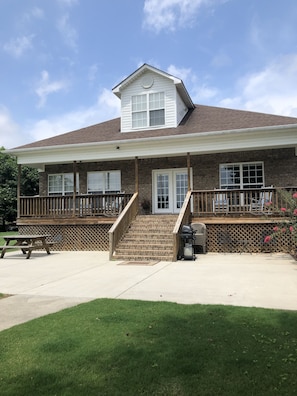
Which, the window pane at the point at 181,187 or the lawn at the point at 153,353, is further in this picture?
the window pane at the point at 181,187

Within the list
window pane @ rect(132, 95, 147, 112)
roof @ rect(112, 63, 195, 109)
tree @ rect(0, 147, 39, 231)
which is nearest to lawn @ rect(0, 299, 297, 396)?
roof @ rect(112, 63, 195, 109)

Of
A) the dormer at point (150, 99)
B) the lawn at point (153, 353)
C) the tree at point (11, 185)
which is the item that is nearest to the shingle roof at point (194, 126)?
the dormer at point (150, 99)

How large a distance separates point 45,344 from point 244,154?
43.1 feet

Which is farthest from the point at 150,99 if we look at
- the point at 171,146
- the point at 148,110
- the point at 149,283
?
the point at 149,283

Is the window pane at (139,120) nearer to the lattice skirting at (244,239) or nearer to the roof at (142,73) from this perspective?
the roof at (142,73)

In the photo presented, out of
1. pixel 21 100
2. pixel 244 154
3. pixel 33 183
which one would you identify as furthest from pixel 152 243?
pixel 33 183

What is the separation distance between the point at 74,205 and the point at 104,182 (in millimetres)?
2784

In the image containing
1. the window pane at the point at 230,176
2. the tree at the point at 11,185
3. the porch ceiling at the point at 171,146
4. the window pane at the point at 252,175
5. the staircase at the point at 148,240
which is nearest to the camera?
the staircase at the point at 148,240

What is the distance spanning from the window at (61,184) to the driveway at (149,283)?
6.79 meters

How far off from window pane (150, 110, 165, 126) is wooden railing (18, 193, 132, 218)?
3.97 meters

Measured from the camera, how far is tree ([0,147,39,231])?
32.8 metres

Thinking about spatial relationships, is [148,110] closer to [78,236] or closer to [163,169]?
[163,169]

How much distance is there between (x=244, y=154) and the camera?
50.6ft

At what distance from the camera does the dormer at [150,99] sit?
16.5 m
